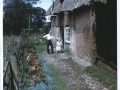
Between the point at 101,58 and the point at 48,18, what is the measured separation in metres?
0.82

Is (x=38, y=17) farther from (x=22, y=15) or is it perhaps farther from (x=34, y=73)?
(x=34, y=73)

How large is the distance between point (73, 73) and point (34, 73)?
13.5 inches

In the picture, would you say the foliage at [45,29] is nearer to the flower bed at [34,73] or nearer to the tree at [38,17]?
the tree at [38,17]

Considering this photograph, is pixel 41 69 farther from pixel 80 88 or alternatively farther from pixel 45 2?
pixel 45 2

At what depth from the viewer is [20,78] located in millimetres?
1788

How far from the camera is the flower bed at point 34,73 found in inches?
69.4

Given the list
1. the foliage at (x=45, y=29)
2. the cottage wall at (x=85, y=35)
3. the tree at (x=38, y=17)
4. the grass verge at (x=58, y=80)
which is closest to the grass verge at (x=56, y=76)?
the grass verge at (x=58, y=80)

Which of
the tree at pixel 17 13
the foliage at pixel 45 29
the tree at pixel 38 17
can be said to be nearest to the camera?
the tree at pixel 17 13

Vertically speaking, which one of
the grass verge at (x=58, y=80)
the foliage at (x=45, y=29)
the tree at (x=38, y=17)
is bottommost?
the grass verge at (x=58, y=80)

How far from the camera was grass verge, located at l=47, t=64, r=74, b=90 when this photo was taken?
69.3 inches

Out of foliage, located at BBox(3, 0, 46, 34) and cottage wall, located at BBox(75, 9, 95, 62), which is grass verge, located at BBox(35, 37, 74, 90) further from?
cottage wall, located at BBox(75, 9, 95, 62)

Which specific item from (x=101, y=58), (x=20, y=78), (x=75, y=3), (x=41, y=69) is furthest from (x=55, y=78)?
(x=75, y=3)

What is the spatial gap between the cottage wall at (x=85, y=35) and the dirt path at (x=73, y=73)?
0.73 feet

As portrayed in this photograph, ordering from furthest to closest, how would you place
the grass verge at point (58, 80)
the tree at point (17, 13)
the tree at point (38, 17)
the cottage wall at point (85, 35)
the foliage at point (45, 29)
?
1. the cottage wall at point (85, 35)
2. the grass verge at point (58, 80)
3. the foliage at point (45, 29)
4. the tree at point (38, 17)
5. the tree at point (17, 13)
